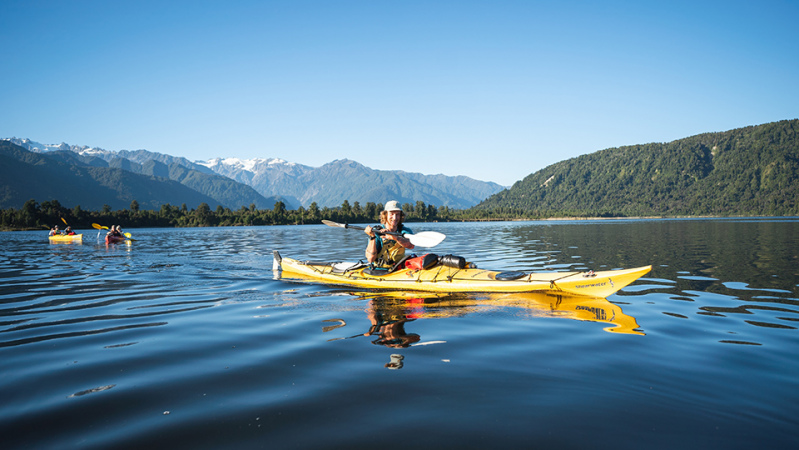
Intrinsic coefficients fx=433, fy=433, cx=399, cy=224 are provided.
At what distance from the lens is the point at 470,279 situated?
11.5 m

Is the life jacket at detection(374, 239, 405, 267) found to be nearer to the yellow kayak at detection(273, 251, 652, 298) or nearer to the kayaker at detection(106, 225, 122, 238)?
the yellow kayak at detection(273, 251, 652, 298)

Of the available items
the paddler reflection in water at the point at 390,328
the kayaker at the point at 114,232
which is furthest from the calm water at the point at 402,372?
the kayaker at the point at 114,232

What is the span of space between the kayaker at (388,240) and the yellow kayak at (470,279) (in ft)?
1.49

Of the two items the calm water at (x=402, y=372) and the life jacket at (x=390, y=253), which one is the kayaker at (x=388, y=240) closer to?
the life jacket at (x=390, y=253)

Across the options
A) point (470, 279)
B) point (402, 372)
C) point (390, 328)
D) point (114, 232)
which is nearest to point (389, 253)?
point (470, 279)

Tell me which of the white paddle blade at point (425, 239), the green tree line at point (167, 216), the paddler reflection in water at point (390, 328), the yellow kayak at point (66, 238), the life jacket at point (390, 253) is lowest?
the paddler reflection in water at point (390, 328)

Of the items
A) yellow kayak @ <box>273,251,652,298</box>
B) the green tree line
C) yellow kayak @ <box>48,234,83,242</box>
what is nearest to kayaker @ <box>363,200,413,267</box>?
yellow kayak @ <box>273,251,652,298</box>

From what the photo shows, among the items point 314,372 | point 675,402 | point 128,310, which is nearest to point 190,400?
point 314,372

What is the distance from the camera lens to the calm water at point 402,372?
13.3 ft

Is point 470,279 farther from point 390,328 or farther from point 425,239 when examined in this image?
point 390,328

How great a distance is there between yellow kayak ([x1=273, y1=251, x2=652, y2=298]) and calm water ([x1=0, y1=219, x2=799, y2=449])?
0.40 m

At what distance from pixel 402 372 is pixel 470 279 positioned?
6091mm

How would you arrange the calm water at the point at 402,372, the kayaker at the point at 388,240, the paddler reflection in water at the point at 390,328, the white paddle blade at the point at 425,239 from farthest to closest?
the white paddle blade at the point at 425,239
the kayaker at the point at 388,240
the paddler reflection in water at the point at 390,328
the calm water at the point at 402,372

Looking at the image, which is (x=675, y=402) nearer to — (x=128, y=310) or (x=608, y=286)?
(x=608, y=286)
